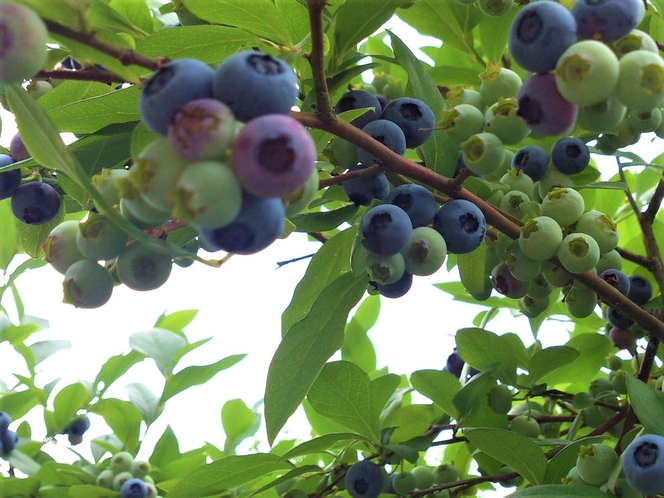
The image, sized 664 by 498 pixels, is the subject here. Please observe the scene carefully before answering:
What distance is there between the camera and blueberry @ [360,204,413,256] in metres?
0.88

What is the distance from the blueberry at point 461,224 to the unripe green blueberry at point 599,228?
0.22m

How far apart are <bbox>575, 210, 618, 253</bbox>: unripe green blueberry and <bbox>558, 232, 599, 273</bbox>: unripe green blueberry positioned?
8 centimetres

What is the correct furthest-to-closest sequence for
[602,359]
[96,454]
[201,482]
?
[96,454]
[602,359]
[201,482]

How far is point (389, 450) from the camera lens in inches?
52.3

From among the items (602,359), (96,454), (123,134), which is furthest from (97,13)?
(96,454)

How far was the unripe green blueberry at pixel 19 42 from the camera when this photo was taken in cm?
54

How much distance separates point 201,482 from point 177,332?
3.37ft

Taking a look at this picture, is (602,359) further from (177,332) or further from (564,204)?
(177,332)

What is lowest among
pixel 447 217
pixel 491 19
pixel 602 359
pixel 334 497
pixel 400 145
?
pixel 334 497

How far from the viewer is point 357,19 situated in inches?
37.5

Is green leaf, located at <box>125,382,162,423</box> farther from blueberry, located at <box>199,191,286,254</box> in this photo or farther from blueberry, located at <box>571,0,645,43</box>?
blueberry, located at <box>571,0,645,43</box>

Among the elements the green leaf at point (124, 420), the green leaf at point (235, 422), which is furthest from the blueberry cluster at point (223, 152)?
the green leaf at point (235, 422)

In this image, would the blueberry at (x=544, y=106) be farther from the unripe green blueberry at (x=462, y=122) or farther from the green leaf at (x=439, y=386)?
the green leaf at (x=439, y=386)

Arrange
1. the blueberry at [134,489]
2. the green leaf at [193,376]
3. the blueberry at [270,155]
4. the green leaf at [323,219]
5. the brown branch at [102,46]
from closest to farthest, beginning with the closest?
the blueberry at [270,155] → the brown branch at [102,46] → the green leaf at [323,219] → the blueberry at [134,489] → the green leaf at [193,376]
